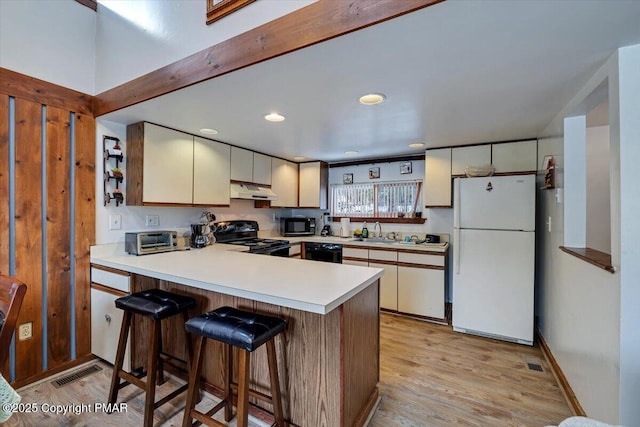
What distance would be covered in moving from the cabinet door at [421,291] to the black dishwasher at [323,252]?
2.72 feet

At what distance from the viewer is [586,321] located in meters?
1.75

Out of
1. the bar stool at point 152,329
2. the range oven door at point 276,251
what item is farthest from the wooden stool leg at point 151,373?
the range oven door at point 276,251

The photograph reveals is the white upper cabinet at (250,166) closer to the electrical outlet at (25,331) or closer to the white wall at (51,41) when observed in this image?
the white wall at (51,41)

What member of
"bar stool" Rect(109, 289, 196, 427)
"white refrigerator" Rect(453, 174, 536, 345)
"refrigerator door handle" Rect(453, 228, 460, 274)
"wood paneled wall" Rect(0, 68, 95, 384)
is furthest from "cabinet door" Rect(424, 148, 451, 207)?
"wood paneled wall" Rect(0, 68, 95, 384)

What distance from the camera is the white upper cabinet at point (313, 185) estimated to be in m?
4.34

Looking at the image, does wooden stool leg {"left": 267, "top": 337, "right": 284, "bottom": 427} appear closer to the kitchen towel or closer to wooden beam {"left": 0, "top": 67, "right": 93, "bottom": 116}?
the kitchen towel

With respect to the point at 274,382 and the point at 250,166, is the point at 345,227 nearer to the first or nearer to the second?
the point at 250,166

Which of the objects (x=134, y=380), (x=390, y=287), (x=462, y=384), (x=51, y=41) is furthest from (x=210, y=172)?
(x=462, y=384)

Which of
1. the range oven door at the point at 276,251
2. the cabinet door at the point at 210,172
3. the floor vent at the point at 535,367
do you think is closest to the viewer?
the floor vent at the point at 535,367

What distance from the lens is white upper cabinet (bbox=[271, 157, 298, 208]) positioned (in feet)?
13.3

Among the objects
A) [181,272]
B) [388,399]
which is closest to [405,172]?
[388,399]

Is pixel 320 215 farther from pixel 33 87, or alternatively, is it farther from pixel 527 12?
pixel 527 12

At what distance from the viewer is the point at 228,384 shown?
71.6 inches

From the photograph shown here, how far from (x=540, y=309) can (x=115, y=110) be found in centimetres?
419
